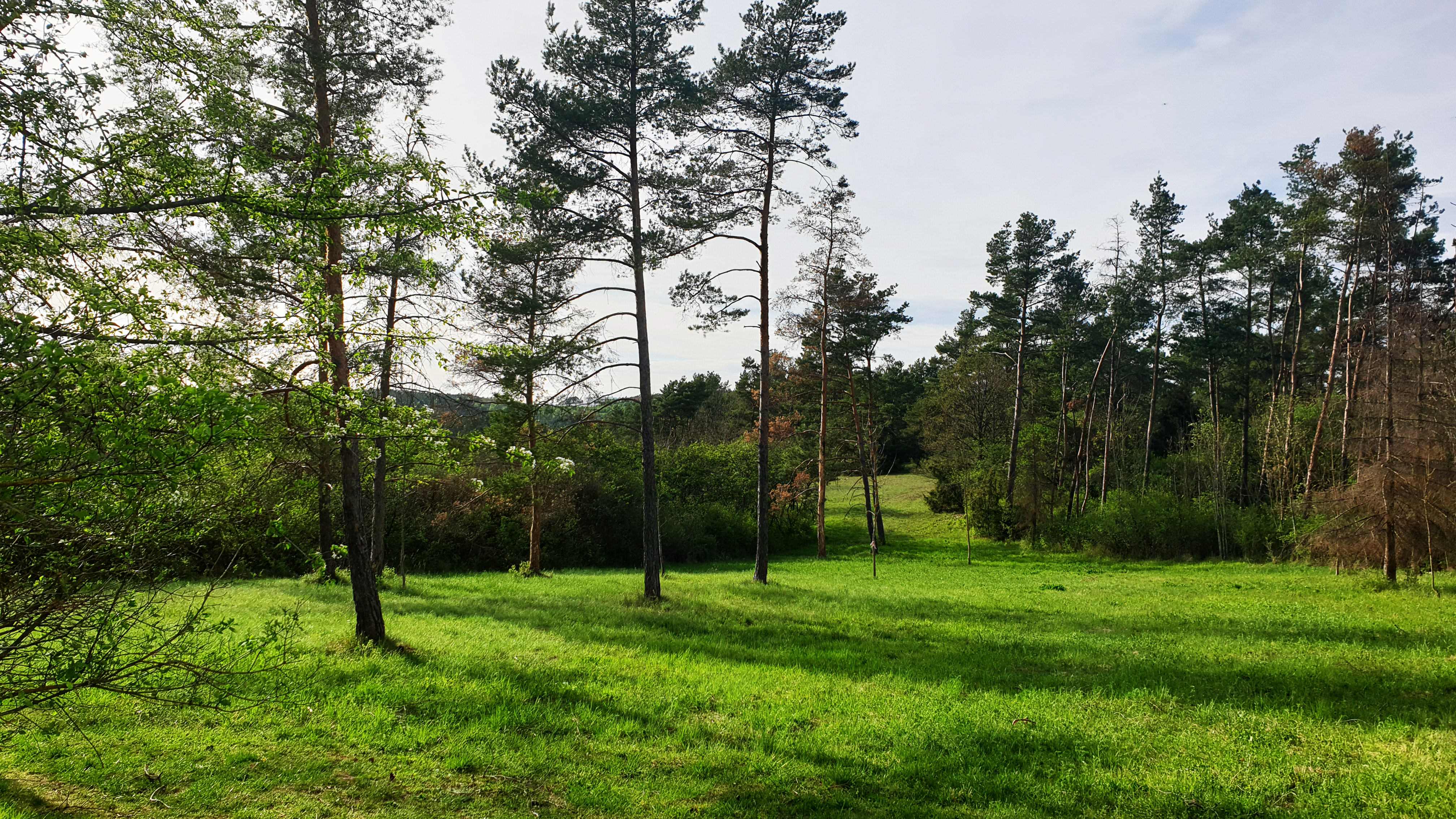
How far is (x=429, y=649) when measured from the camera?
Result: 367 inches

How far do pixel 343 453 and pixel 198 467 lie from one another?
6400 mm

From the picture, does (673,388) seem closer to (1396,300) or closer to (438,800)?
(1396,300)

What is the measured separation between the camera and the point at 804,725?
661 centimetres

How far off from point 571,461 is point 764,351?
700 cm

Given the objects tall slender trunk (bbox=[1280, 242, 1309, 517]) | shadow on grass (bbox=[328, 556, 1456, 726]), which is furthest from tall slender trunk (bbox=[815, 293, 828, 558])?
tall slender trunk (bbox=[1280, 242, 1309, 517])

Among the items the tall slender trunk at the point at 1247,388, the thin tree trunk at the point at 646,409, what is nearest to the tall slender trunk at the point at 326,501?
the thin tree trunk at the point at 646,409

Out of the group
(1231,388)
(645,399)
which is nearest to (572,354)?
(645,399)

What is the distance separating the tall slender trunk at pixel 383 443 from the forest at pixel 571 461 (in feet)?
0.61

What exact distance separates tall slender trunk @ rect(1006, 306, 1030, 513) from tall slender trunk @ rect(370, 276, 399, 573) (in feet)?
81.8

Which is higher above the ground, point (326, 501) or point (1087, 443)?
point (1087, 443)

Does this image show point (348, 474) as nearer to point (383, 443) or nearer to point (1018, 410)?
point (383, 443)

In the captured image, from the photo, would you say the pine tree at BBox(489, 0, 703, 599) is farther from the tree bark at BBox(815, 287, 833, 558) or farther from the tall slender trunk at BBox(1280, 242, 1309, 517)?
the tall slender trunk at BBox(1280, 242, 1309, 517)

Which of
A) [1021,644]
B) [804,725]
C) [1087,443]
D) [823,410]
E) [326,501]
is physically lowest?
[1021,644]

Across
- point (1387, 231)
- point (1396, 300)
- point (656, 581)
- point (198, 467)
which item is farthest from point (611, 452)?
point (1387, 231)
